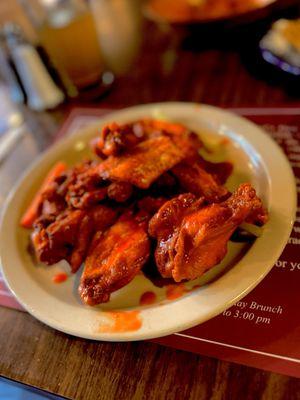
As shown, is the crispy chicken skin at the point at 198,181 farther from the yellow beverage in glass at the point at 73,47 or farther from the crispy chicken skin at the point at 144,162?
the yellow beverage in glass at the point at 73,47

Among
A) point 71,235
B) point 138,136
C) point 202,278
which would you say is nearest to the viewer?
point 202,278

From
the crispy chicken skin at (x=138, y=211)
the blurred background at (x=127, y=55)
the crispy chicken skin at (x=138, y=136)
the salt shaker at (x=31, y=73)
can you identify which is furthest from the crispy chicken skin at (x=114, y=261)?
the salt shaker at (x=31, y=73)

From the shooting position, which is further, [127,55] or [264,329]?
[127,55]

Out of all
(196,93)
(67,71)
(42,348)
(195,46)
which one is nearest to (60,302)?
(42,348)

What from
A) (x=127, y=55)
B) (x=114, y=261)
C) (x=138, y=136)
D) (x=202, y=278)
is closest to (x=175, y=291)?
(x=202, y=278)

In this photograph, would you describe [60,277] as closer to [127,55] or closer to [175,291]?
[175,291]

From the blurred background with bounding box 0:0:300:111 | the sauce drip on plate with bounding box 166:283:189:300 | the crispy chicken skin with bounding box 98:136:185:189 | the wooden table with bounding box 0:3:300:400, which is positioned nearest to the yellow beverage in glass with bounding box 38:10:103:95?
the blurred background with bounding box 0:0:300:111
